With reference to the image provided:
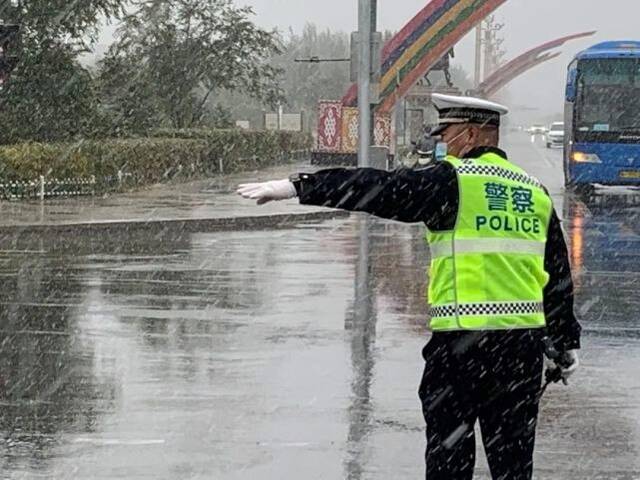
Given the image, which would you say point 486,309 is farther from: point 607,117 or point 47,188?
point 607,117

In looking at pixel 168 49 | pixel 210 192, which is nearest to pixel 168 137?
pixel 168 49

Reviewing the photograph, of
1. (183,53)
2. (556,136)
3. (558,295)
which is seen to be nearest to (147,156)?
(183,53)

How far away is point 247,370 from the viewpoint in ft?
31.1

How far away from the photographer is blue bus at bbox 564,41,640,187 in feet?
99.9

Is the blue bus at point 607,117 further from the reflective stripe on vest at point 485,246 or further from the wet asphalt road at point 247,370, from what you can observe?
the reflective stripe on vest at point 485,246

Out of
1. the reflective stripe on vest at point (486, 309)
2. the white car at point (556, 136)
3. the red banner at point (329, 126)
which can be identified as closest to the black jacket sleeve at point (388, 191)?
the reflective stripe on vest at point (486, 309)

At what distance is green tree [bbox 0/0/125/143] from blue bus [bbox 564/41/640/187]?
11.7 meters

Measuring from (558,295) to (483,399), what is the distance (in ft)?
1.82

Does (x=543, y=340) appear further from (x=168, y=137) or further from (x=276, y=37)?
(x=276, y=37)

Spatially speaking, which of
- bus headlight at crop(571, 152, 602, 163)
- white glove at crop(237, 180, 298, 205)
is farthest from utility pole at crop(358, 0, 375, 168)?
white glove at crop(237, 180, 298, 205)

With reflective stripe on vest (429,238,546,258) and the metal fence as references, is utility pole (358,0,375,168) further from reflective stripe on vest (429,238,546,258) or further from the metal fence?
reflective stripe on vest (429,238,546,258)

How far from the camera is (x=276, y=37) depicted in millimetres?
51938

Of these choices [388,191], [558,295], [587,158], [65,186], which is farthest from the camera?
[587,158]

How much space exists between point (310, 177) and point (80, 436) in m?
3.38
